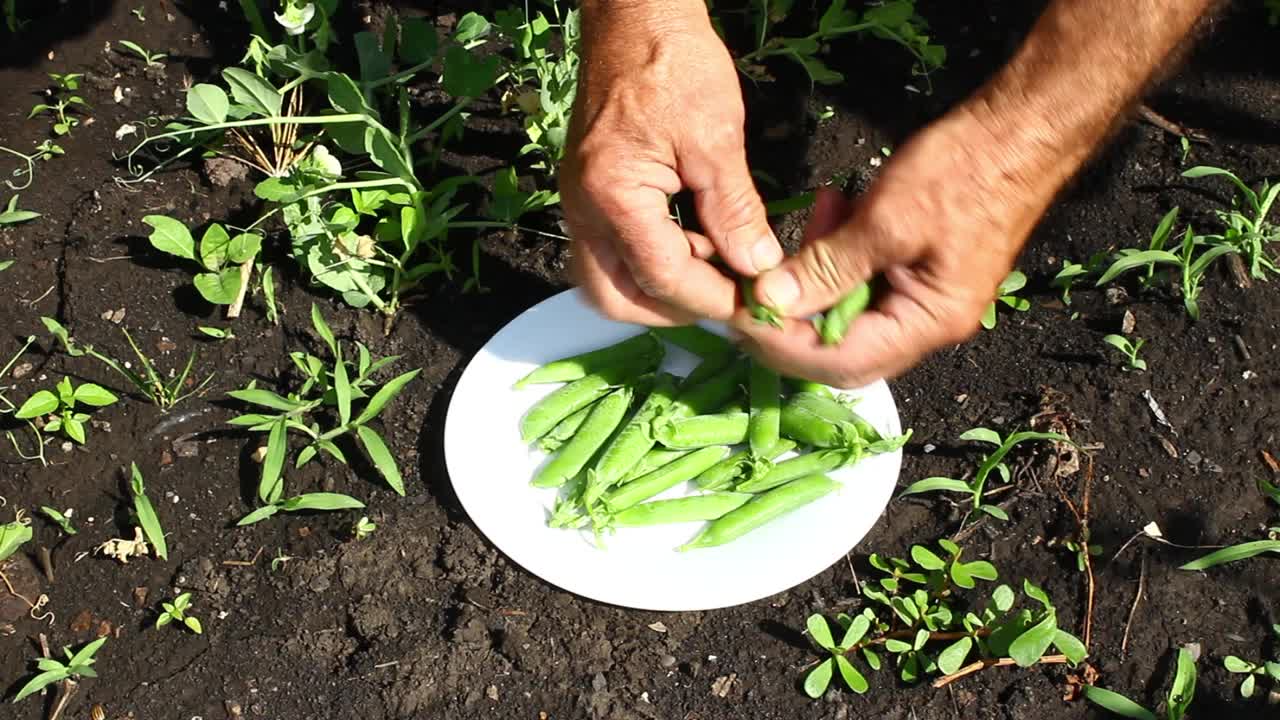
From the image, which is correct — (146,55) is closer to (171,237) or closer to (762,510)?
(171,237)

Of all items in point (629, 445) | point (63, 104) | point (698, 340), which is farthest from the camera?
point (63, 104)

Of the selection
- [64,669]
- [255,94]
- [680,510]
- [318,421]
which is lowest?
[64,669]

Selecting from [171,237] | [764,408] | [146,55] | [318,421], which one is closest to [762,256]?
[764,408]

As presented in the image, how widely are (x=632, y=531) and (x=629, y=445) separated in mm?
189

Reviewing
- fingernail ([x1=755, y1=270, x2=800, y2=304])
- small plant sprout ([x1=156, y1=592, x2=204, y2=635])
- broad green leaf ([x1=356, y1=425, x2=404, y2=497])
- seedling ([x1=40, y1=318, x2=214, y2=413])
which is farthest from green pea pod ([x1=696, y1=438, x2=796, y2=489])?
seedling ([x1=40, y1=318, x2=214, y2=413])

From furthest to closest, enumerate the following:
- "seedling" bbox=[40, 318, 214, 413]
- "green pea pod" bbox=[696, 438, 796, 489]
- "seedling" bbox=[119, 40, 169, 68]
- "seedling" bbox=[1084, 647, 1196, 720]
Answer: "seedling" bbox=[119, 40, 169, 68] → "seedling" bbox=[40, 318, 214, 413] → "green pea pod" bbox=[696, 438, 796, 489] → "seedling" bbox=[1084, 647, 1196, 720]

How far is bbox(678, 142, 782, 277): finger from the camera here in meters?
2.21

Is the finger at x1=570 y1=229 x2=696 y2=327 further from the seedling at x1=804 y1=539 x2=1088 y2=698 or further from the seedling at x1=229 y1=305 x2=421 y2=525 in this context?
the seedling at x1=804 y1=539 x2=1088 y2=698

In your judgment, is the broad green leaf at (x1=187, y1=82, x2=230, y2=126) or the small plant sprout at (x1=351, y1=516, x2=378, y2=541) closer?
the small plant sprout at (x1=351, y1=516, x2=378, y2=541)

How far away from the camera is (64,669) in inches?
91.3

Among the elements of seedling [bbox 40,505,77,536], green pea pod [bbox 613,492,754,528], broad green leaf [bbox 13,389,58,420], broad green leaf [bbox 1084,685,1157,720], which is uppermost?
green pea pod [bbox 613,492,754,528]

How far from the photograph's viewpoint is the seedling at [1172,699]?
228 centimetres

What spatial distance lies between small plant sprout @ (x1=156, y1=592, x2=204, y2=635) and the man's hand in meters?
1.14

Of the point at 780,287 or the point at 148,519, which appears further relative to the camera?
the point at 148,519
